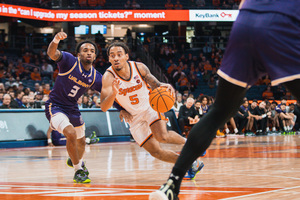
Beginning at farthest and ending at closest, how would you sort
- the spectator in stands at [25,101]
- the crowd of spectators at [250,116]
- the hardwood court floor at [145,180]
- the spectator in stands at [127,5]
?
1. the spectator in stands at [127,5]
2. the crowd of spectators at [250,116]
3. the spectator in stands at [25,101]
4. the hardwood court floor at [145,180]

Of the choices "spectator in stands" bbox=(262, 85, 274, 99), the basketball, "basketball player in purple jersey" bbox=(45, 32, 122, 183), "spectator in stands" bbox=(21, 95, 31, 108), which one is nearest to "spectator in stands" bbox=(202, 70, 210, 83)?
"spectator in stands" bbox=(262, 85, 274, 99)

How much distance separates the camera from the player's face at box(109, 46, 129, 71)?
18.6 ft

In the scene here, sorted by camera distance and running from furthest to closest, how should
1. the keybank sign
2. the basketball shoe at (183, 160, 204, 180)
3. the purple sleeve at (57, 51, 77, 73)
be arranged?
the keybank sign → the purple sleeve at (57, 51, 77, 73) → the basketball shoe at (183, 160, 204, 180)

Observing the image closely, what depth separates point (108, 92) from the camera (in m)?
5.29

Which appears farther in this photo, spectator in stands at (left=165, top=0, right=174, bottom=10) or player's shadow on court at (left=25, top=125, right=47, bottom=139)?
spectator in stands at (left=165, top=0, right=174, bottom=10)

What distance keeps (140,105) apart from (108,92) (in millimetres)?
612

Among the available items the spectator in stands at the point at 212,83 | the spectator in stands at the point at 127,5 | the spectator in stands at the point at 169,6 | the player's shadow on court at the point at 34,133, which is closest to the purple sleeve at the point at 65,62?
the player's shadow on court at the point at 34,133

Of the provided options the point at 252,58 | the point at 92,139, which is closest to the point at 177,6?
the point at 92,139

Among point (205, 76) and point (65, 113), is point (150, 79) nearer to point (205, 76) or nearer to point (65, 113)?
point (65, 113)

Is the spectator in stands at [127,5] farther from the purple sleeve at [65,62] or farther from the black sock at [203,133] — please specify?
the black sock at [203,133]

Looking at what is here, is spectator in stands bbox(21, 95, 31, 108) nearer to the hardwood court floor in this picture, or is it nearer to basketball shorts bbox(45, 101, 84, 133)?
the hardwood court floor

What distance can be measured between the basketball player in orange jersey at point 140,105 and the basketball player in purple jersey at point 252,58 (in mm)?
2712

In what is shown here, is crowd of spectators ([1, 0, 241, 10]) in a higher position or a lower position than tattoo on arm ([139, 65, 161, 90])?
higher

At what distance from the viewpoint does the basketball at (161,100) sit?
17.2 feet
